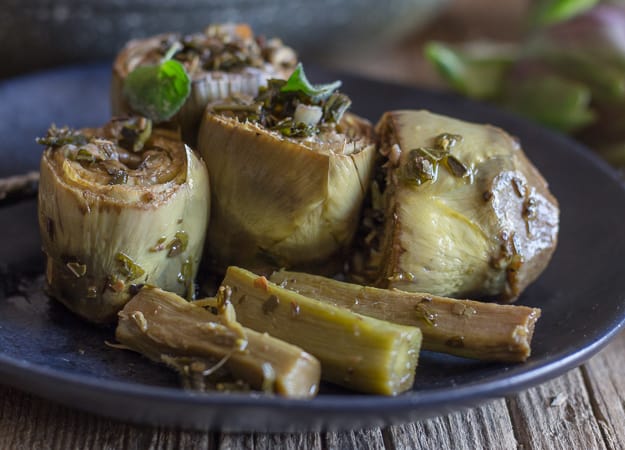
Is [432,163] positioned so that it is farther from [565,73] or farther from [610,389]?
[565,73]

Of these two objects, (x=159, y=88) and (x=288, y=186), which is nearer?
(x=288, y=186)

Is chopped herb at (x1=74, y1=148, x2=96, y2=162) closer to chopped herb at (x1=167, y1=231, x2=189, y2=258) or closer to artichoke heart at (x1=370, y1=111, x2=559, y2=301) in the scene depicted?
chopped herb at (x1=167, y1=231, x2=189, y2=258)

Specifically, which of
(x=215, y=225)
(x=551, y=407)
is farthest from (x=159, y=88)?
(x=551, y=407)

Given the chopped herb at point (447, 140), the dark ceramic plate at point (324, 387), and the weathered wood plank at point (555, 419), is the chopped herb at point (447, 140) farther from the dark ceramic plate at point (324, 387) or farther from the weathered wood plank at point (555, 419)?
the weathered wood plank at point (555, 419)

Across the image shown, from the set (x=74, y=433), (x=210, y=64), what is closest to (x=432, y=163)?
(x=210, y=64)

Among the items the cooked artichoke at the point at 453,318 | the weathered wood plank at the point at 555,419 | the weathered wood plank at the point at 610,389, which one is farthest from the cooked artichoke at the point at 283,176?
the weathered wood plank at the point at 610,389

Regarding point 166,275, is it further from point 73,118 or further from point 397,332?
point 73,118

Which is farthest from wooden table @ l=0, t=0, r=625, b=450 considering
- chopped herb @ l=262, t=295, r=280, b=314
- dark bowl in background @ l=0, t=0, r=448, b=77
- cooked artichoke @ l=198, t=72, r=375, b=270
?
dark bowl in background @ l=0, t=0, r=448, b=77
